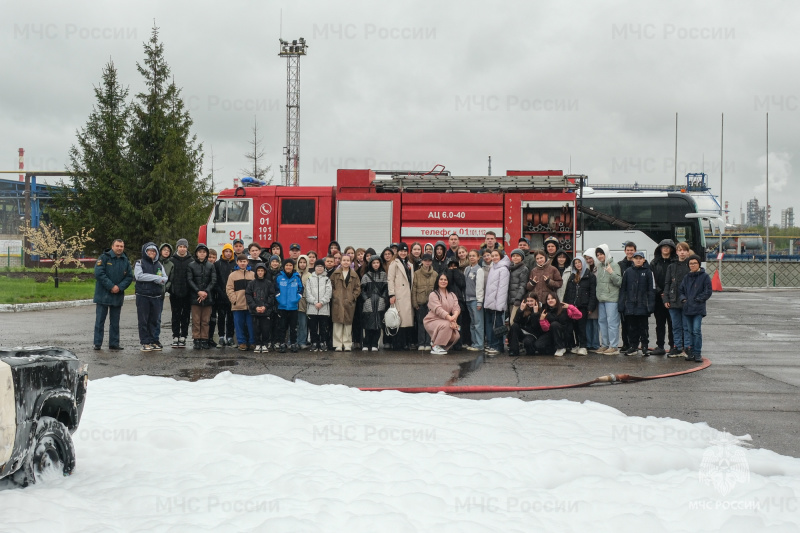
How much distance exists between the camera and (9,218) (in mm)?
76938

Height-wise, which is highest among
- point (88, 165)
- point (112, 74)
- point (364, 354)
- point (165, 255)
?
point (112, 74)

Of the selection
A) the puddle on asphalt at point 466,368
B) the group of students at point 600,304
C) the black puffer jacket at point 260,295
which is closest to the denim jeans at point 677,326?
the group of students at point 600,304

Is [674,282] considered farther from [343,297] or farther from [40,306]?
[40,306]

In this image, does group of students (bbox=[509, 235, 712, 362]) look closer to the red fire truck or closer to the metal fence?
the red fire truck

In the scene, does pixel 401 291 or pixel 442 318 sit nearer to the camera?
pixel 442 318

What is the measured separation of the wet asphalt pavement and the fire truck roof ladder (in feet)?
17.4

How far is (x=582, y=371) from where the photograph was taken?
1120 cm

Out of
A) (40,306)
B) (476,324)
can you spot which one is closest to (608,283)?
(476,324)

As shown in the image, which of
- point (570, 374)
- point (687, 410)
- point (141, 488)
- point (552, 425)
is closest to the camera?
point (141, 488)

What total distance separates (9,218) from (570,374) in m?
79.8

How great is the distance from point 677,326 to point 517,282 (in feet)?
9.57

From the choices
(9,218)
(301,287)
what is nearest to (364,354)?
(301,287)

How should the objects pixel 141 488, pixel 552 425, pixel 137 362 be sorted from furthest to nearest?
pixel 137 362 < pixel 552 425 < pixel 141 488

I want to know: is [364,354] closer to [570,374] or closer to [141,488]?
A: [570,374]
